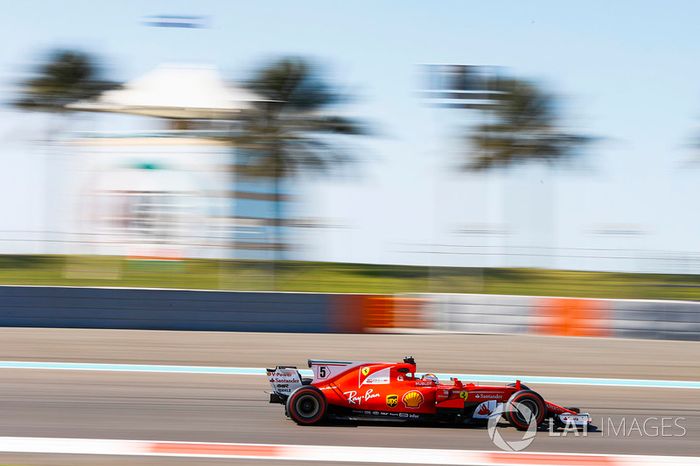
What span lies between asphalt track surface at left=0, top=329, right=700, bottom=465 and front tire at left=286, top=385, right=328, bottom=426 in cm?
9

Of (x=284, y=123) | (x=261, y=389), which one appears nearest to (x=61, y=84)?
(x=284, y=123)

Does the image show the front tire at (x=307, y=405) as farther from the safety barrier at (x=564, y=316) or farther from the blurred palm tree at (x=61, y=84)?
the blurred palm tree at (x=61, y=84)

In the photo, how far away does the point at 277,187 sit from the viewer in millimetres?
22672

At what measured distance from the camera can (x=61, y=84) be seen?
2586 cm

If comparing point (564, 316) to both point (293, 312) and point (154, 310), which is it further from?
point (154, 310)

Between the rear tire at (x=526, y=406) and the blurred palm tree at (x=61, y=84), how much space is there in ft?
68.9

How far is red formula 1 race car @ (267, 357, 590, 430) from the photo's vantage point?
22.0 feet

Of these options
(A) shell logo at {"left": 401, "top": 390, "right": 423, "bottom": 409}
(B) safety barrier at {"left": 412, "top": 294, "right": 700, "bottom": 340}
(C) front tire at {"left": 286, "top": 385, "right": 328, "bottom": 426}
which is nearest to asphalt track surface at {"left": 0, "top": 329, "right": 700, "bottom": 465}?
(C) front tire at {"left": 286, "top": 385, "right": 328, "bottom": 426}

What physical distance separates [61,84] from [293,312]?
15.2 m

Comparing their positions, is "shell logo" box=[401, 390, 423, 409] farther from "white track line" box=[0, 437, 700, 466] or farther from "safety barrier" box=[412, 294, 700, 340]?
"safety barrier" box=[412, 294, 700, 340]

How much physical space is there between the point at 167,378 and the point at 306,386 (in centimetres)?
296

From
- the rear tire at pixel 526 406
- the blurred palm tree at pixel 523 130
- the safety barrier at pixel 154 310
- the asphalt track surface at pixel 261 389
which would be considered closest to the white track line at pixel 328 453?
the asphalt track surface at pixel 261 389

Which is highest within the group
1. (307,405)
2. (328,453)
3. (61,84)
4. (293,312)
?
(61,84)

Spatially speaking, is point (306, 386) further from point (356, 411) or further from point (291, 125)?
point (291, 125)
